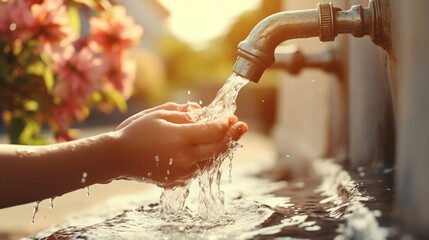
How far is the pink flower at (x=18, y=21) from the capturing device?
6.11 ft

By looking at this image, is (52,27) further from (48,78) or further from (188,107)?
(188,107)

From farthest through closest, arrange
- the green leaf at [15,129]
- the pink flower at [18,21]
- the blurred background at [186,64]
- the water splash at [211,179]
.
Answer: the blurred background at [186,64] → the green leaf at [15,129] → the pink flower at [18,21] → the water splash at [211,179]

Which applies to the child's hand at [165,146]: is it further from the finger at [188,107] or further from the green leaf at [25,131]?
the green leaf at [25,131]

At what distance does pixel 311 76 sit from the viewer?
115 inches

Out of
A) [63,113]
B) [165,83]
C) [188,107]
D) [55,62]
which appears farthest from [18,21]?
[165,83]

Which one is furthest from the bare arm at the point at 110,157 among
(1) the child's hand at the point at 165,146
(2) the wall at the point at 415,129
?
(2) the wall at the point at 415,129

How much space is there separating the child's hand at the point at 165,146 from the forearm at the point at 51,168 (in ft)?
0.13

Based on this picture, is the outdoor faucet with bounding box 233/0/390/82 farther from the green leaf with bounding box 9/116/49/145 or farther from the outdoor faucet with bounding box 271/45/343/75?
→ the green leaf with bounding box 9/116/49/145

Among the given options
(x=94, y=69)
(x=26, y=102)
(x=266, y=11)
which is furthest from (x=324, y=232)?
(x=266, y=11)

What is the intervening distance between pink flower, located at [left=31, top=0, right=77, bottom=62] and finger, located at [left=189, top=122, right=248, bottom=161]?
3.20 feet

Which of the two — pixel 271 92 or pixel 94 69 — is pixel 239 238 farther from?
pixel 271 92

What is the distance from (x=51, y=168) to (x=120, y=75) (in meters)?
1.09

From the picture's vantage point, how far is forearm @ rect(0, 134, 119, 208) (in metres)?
1.14

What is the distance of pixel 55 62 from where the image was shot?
6.50 ft
